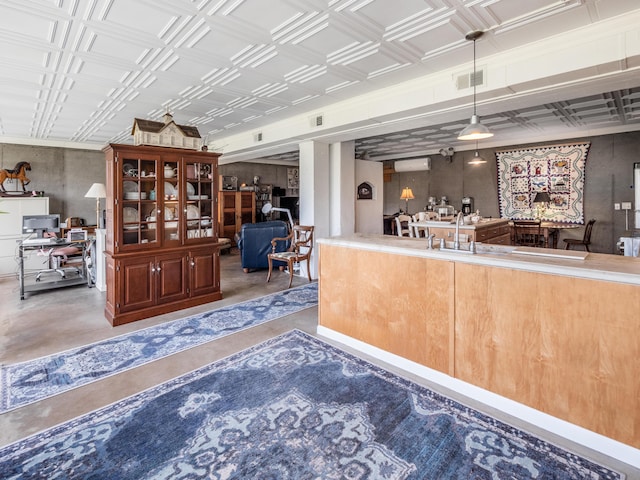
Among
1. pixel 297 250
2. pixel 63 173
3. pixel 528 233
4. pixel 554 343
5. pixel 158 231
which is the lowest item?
pixel 554 343

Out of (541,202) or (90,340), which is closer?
(90,340)

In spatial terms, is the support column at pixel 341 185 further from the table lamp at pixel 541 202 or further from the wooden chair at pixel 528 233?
the table lamp at pixel 541 202

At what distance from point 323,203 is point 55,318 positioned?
4.33 meters

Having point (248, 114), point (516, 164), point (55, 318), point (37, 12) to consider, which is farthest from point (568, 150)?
point (55, 318)

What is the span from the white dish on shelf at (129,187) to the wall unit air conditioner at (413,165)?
7786 mm

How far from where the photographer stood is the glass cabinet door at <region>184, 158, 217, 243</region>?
14.5ft

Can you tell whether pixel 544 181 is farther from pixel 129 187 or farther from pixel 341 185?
pixel 129 187

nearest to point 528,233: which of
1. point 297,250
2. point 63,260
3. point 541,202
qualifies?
point 541,202

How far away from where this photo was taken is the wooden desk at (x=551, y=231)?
695 cm

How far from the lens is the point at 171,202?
4.27 metres

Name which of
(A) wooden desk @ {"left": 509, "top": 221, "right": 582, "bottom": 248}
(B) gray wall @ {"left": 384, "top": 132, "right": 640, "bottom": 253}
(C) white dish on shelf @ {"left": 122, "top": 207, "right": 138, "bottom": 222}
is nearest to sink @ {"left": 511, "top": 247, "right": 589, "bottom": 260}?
(C) white dish on shelf @ {"left": 122, "top": 207, "right": 138, "bottom": 222}

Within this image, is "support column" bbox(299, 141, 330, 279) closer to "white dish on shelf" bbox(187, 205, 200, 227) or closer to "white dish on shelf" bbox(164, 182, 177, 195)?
"white dish on shelf" bbox(187, 205, 200, 227)

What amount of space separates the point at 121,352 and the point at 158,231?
5.05ft

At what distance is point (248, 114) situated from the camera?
5.54 m
